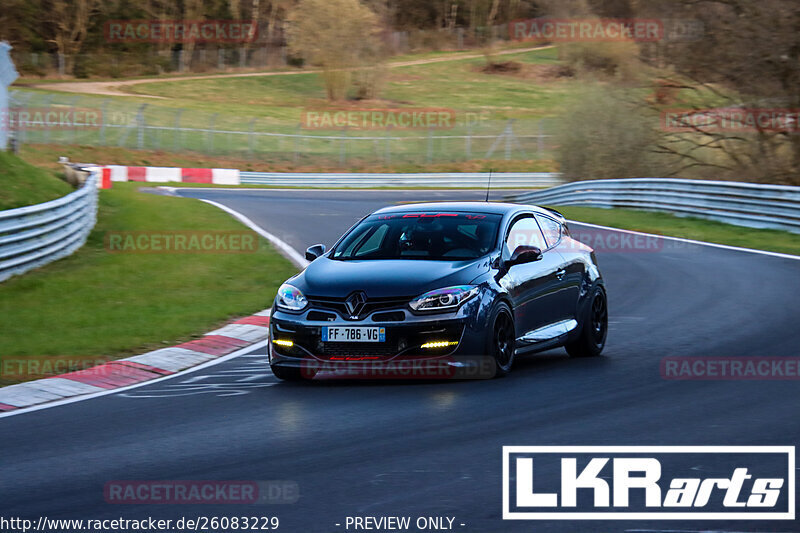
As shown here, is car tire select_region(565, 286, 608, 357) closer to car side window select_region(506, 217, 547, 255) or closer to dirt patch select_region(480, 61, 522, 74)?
car side window select_region(506, 217, 547, 255)

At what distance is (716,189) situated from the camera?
26781 millimetres

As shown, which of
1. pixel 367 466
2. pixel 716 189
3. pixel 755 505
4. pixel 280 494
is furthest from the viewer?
pixel 716 189

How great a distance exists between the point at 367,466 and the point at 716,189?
2199cm

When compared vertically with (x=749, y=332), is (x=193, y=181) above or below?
below

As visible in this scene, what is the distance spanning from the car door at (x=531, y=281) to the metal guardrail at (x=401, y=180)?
41.3m

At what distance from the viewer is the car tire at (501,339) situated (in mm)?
9094

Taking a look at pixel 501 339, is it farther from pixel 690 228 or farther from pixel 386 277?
pixel 690 228

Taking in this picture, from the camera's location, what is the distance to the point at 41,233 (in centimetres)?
1758

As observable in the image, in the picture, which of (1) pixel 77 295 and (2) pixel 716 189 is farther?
(2) pixel 716 189

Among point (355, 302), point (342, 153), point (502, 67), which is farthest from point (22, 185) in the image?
point (502, 67)

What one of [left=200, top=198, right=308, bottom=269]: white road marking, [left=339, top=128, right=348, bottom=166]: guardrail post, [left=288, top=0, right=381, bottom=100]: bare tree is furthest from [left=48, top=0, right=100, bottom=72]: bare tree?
[left=200, top=198, right=308, bottom=269]: white road marking

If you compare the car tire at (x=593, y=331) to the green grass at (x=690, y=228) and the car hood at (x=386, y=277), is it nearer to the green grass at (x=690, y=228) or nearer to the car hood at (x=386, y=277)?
the car hood at (x=386, y=277)

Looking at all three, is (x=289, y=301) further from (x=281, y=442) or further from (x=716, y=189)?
(x=716, y=189)

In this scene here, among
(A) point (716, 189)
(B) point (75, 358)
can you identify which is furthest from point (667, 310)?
(A) point (716, 189)
